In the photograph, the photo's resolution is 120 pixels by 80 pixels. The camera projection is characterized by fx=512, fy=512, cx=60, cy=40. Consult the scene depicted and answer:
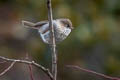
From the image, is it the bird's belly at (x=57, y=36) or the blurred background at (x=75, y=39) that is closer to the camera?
the bird's belly at (x=57, y=36)

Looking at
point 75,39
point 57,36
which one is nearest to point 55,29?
point 57,36

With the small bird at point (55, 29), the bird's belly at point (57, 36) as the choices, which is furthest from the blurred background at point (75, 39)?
the bird's belly at point (57, 36)

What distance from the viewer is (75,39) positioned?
5508mm

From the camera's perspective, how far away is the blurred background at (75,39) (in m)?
5.48

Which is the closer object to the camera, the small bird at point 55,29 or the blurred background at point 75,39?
the small bird at point 55,29

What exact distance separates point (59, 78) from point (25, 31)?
78 cm

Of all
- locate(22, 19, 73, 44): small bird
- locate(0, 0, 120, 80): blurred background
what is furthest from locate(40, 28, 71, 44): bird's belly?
locate(0, 0, 120, 80): blurred background

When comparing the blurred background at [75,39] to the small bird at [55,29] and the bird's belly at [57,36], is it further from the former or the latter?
the bird's belly at [57,36]

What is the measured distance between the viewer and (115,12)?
A: 5.70m

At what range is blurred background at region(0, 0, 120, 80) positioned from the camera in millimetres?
5476

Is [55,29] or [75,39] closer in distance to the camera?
[55,29]

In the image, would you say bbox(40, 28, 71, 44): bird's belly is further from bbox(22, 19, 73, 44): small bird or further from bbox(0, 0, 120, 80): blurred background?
bbox(0, 0, 120, 80): blurred background

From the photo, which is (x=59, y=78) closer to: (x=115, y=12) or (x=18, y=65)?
(x=18, y=65)

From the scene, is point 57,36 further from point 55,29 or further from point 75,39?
point 75,39
